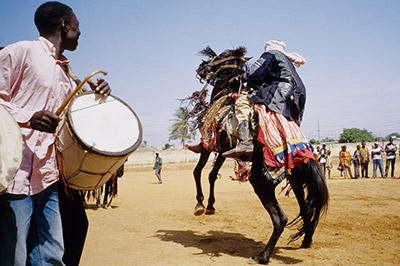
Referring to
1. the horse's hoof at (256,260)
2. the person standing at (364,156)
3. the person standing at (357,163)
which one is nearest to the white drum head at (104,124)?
the horse's hoof at (256,260)

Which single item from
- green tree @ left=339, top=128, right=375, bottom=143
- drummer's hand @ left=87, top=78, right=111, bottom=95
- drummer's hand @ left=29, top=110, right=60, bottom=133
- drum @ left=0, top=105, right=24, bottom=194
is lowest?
green tree @ left=339, top=128, right=375, bottom=143

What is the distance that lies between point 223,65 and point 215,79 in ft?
1.06

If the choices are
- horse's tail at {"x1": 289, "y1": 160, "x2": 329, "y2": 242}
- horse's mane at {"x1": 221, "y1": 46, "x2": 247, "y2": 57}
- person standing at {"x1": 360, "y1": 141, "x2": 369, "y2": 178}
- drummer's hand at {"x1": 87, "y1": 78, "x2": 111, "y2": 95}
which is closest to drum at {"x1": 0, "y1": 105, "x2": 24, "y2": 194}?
drummer's hand at {"x1": 87, "y1": 78, "x2": 111, "y2": 95}

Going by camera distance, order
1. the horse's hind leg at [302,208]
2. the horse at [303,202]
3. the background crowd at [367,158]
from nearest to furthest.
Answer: the horse at [303,202] < the horse's hind leg at [302,208] < the background crowd at [367,158]

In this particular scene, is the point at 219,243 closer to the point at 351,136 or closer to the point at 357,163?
the point at 357,163

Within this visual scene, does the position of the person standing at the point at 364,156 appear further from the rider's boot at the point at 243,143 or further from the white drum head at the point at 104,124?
the white drum head at the point at 104,124

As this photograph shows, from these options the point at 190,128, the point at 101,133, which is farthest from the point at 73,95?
the point at 190,128

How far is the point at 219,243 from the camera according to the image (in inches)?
211

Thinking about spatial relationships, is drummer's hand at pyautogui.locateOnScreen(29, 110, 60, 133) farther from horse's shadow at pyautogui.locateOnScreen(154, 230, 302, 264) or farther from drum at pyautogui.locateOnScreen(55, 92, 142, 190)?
horse's shadow at pyautogui.locateOnScreen(154, 230, 302, 264)

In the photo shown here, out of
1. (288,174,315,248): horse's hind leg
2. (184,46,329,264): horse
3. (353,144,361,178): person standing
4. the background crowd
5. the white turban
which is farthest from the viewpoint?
(353,144,361,178): person standing

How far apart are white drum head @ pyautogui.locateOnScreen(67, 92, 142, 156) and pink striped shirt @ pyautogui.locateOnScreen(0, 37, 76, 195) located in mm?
199

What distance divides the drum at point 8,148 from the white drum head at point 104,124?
414 millimetres

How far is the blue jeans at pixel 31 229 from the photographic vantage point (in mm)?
2016

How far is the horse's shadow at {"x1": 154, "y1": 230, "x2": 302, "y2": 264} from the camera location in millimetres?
4766
